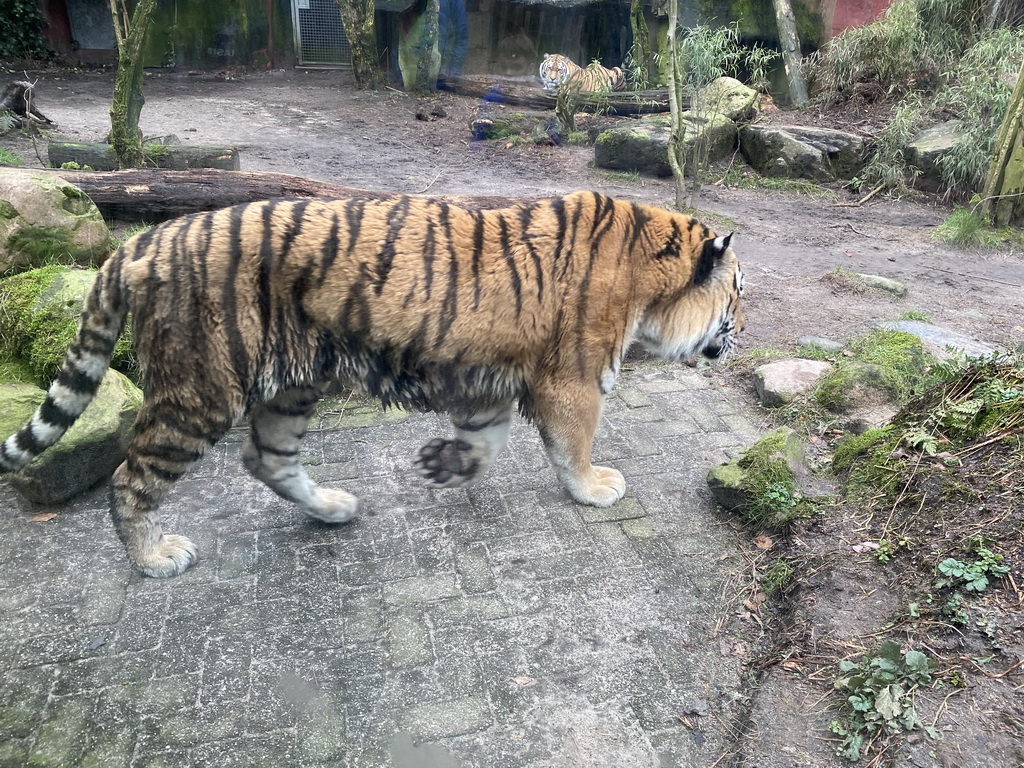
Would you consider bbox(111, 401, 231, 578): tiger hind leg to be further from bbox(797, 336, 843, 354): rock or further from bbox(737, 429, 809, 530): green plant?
bbox(797, 336, 843, 354): rock

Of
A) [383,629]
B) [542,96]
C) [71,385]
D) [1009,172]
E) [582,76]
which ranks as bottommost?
[383,629]

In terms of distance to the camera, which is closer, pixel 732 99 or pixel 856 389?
pixel 856 389

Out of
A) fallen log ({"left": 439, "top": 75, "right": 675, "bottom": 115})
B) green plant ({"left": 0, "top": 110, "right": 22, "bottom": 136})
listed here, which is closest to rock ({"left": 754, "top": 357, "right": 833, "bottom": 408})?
fallen log ({"left": 439, "top": 75, "right": 675, "bottom": 115})

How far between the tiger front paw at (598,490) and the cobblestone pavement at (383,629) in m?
0.08

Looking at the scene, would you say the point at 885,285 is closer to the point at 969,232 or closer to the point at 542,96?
the point at 969,232

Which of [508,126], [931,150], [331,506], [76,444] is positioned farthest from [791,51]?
[76,444]

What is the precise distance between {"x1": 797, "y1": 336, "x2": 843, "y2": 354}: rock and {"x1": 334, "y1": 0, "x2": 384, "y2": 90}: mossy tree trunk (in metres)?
13.7

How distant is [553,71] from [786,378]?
13.8 meters

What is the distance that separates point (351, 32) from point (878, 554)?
1620 centimetres

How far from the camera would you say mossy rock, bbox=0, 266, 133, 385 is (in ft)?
14.0

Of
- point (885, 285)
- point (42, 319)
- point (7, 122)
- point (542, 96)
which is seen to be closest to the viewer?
point (42, 319)

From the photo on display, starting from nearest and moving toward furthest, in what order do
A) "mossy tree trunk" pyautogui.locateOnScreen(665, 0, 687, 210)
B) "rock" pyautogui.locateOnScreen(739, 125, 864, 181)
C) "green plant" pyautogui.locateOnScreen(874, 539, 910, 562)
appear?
1. "green plant" pyautogui.locateOnScreen(874, 539, 910, 562)
2. "mossy tree trunk" pyautogui.locateOnScreen(665, 0, 687, 210)
3. "rock" pyautogui.locateOnScreen(739, 125, 864, 181)

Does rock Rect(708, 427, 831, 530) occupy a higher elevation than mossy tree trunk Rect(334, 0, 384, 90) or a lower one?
lower

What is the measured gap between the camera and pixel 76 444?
366 cm
